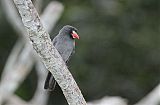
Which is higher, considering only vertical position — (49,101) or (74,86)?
(49,101)

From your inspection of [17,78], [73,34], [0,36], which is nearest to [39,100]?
[17,78]

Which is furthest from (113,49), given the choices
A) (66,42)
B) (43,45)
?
(43,45)

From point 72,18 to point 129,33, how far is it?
3.13 feet

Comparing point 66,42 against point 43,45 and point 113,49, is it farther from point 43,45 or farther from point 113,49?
point 113,49

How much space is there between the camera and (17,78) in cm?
577

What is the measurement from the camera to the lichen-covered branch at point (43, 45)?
2.95 m

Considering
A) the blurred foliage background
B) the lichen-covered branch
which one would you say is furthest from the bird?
the blurred foliage background

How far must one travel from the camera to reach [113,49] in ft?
27.5

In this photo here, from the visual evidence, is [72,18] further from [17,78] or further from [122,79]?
[17,78]

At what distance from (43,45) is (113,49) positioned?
539 cm

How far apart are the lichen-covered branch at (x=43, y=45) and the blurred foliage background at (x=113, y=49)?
16.1 feet

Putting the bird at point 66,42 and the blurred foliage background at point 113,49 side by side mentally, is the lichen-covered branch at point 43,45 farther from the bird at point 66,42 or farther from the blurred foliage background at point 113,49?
the blurred foliage background at point 113,49

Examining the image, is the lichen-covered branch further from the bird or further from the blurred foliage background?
the blurred foliage background

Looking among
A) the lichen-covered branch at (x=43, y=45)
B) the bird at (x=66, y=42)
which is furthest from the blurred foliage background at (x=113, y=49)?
the lichen-covered branch at (x=43, y=45)
